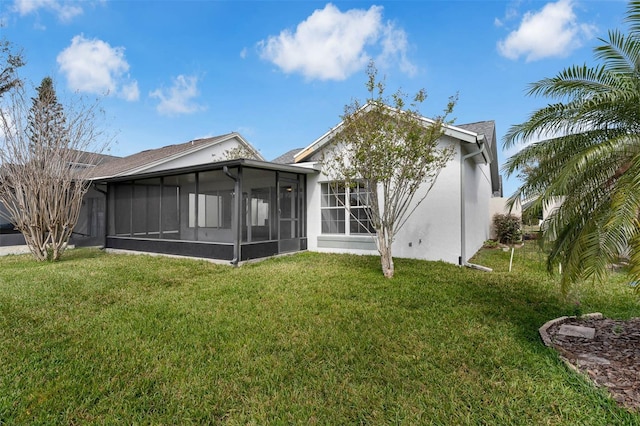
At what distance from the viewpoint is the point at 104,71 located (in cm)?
1227

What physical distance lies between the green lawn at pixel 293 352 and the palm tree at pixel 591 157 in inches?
51.0

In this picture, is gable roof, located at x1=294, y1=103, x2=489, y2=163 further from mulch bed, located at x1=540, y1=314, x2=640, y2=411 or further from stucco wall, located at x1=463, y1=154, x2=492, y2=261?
mulch bed, located at x1=540, y1=314, x2=640, y2=411

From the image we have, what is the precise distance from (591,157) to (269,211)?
8624 mm

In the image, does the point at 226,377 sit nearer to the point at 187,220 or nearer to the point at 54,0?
the point at 187,220

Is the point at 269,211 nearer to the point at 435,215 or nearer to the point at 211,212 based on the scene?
the point at 211,212

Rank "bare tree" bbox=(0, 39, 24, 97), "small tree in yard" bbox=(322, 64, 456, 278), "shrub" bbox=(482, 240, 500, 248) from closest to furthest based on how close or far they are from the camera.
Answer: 1. "small tree in yard" bbox=(322, 64, 456, 278)
2. "bare tree" bbox=(0, 39, 24, 97)
3. "shrub" bbox=(482, 240, 500, 248)

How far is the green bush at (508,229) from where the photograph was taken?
1451 cm

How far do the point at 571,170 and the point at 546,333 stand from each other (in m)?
2.42

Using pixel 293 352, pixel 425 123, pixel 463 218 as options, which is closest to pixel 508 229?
pixel 463 218

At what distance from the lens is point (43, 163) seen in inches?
392

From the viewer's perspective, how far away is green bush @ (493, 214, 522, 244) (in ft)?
47.6

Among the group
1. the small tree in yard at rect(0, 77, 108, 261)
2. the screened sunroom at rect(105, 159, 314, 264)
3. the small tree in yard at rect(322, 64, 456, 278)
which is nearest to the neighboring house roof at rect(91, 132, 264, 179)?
the screened sunroom at rect(105, 159, 314, 264)

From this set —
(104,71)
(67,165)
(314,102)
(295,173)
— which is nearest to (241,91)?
(314,102)

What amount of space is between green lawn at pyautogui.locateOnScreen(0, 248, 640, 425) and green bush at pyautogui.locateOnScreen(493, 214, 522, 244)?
7.25m
